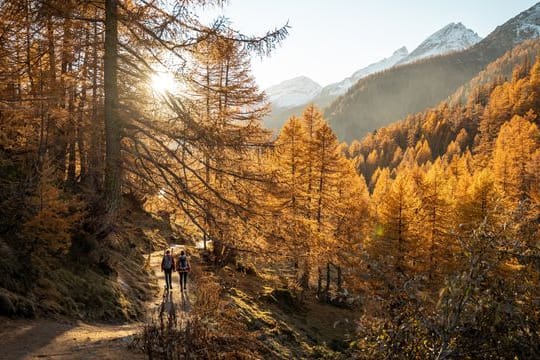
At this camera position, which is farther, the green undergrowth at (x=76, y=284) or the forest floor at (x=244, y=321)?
the green undergrowth at (x=76, y=284)

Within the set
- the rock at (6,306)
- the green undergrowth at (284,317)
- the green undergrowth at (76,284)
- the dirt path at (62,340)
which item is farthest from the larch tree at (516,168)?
the rock at (6,306)

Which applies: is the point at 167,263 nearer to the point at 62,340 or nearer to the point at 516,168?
the point at 62,340

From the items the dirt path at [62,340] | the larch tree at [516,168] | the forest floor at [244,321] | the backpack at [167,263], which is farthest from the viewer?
the larch tree at [516,168]

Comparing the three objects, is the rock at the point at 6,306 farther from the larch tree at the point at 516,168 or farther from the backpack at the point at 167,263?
the larch tree at the point at 516,168

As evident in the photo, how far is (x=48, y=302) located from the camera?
361 inches

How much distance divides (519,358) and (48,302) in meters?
9.82

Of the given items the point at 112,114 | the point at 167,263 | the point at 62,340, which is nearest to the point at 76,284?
the point at 62,340

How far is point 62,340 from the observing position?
24.6 feet

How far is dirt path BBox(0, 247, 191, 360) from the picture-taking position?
6.61m

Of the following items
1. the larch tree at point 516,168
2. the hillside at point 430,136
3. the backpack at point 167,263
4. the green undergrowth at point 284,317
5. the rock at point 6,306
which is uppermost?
the hillside at point 430,136

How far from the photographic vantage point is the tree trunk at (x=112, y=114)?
25.2ft

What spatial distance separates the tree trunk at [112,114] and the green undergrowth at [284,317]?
5956mm

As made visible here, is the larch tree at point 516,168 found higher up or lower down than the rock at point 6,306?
higher up

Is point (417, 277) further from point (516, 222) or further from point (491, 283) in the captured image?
point (516, 222)
